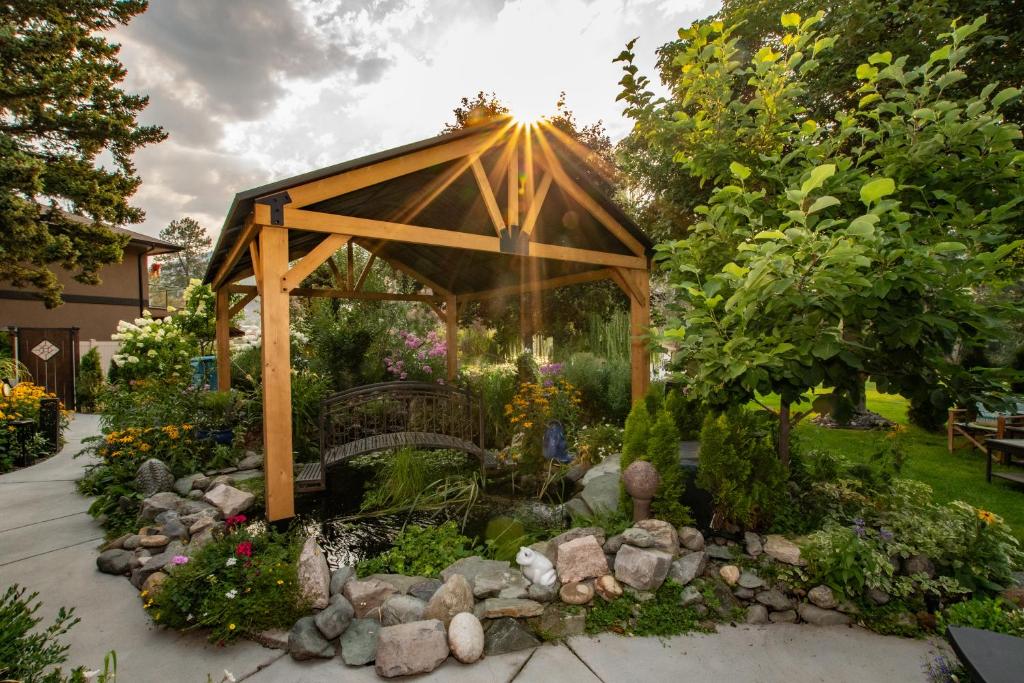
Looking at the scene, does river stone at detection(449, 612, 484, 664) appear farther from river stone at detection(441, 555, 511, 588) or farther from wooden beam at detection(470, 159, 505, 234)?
wooden beam at detection(470, 159, 505, 234)

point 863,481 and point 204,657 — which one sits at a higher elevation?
point 863,481

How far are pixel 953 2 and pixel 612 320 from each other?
6.81 m

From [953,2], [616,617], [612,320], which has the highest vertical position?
[953,2]

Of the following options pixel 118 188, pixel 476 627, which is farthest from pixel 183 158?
pixel 476 627

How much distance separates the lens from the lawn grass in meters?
4.39

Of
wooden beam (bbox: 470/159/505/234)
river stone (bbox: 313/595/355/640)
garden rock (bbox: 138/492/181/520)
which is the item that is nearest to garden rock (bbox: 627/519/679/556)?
river stone (bbox: 313/595/355/640)

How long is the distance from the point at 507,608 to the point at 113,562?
2.77 m

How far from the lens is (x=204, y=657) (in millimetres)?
2410

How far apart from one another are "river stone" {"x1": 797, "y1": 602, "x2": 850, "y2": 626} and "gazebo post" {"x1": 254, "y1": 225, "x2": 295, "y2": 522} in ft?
12.1

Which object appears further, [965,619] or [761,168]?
[761,168]

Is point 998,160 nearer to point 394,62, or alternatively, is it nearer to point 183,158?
point 394,62

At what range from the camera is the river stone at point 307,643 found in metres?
2.40

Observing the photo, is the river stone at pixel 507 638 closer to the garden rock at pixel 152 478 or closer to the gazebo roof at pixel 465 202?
the gazebo roof at pixel 465 202

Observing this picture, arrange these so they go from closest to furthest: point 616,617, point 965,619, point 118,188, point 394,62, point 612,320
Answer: point 965,619 → point 616,617 → point 394,62 → point 118,188 → point 612,320
